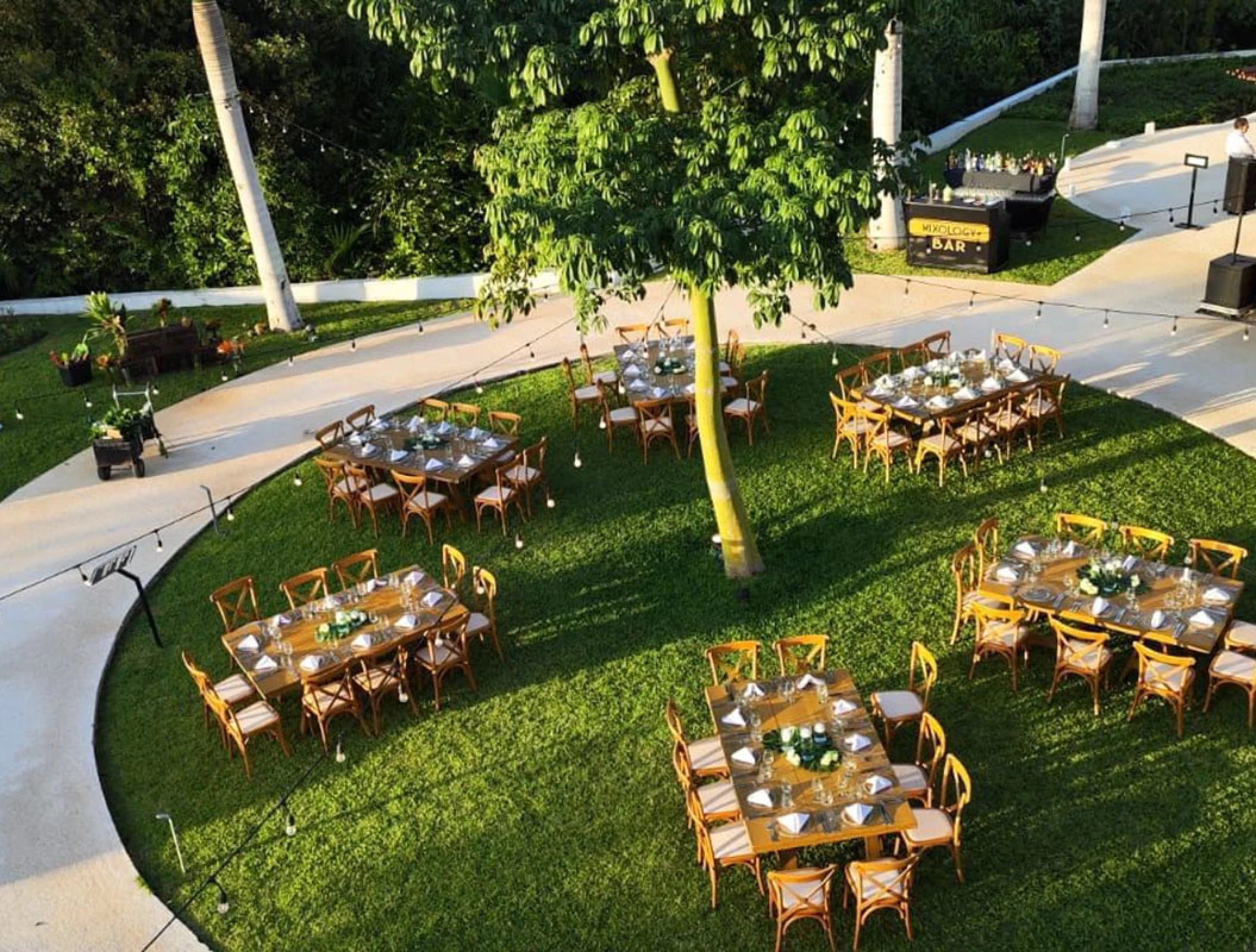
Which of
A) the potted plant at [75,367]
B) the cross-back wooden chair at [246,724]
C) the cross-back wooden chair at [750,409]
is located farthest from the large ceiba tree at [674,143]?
the potted plant at [75,367]

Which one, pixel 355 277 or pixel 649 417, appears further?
pixel 355 277

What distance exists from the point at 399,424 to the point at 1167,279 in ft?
45.0

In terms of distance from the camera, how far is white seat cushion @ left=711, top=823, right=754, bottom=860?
9.66 meters

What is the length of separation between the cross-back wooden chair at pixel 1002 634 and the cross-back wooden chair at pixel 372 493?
24.4ft

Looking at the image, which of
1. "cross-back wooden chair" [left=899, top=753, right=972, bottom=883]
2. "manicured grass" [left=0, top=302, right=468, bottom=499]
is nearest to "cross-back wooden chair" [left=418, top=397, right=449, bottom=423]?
"manicured grass" [left=0, top=302, right=468, bottom=499]

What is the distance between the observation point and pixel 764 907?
32.1 feet

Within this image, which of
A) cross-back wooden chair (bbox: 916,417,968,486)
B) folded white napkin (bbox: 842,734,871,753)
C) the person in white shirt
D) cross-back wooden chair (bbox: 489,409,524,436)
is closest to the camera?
folded white napkin (bbox: 842,734,871,753)

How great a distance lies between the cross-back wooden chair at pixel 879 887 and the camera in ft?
30.1

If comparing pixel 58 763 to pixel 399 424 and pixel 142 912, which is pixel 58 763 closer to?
pixel 142 912

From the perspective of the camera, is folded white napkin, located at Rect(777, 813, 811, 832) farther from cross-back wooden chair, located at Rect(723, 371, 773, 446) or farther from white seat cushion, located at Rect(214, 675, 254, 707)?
cross-back wooden chair, located at Rect(723, 371, 773, 446)

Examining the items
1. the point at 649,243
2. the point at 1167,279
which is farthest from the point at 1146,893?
the point at 1167,279

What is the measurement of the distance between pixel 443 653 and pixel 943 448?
6800 millimetres

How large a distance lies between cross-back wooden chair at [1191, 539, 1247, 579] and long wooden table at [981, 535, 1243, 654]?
27 centimetres

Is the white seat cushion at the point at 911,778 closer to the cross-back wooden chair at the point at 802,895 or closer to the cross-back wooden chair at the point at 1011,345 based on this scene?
the cross-back wooden chair at the point at 802,895
